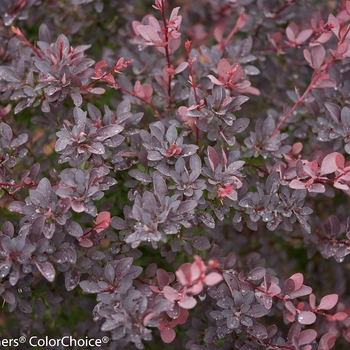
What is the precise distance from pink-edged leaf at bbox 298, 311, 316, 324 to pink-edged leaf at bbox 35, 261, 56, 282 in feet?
2.28

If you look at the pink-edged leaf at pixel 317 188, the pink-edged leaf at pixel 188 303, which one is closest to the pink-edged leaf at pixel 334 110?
the pink-edged leaf at pixel 317 188

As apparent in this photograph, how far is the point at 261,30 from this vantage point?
73.5 inches

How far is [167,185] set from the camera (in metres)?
1.40

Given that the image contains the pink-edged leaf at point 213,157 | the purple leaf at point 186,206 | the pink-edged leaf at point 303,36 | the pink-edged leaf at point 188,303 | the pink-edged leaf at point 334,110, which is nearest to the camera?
the pink-edged leaf at point 188,303

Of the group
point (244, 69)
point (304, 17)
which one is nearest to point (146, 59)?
point (244, 69)

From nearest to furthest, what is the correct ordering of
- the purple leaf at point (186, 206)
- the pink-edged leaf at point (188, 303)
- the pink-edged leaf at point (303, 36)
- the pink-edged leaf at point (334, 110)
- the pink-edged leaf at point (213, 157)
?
the pink-edged leaf at point (188, 303)
the purple leaf at point (186, 206)
the pink-edged leaf at point (213, 157)
the pink-edged leaf at point (334, 110)
the pink-edged leaf at point (303, 36)

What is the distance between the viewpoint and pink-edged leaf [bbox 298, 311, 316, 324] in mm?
1275

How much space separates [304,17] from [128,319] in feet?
5.10

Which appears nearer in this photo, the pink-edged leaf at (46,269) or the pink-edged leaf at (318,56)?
the pink-edged leaf at (46,269)

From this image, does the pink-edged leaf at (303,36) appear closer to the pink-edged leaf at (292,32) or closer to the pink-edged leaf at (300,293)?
the pink-edged leaf at (292,32)

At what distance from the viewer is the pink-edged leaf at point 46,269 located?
117 cm

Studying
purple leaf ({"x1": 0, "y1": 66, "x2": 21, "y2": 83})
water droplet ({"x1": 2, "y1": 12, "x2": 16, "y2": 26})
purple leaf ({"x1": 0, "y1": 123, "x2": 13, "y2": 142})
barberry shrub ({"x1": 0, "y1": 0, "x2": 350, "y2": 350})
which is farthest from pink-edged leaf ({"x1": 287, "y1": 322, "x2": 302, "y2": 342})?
water droplet ({"x1": 2, "y1": 12, "x2": 16, "y2": 26})

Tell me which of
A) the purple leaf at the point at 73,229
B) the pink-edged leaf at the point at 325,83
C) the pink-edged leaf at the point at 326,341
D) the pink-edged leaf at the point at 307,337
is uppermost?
the pink-edged leaf at the point at 325,83

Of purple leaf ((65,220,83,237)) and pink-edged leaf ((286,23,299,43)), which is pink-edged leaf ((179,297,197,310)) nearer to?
purple leaf ((65,220,83,237))
